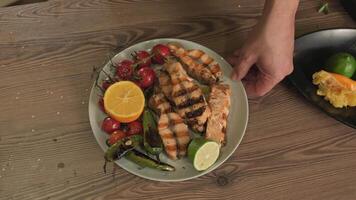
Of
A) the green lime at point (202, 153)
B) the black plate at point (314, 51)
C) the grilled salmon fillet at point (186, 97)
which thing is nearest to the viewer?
the green lime at point (202, 153)

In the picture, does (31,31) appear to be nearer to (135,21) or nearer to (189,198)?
(135,21)

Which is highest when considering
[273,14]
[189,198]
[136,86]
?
[273,14]

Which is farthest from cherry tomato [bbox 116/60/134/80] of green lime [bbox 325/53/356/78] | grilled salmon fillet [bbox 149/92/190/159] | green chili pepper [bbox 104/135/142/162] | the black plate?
green lime [bbox 325/53/356/78]

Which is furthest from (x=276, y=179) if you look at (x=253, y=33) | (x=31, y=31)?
(x=31, y=31)

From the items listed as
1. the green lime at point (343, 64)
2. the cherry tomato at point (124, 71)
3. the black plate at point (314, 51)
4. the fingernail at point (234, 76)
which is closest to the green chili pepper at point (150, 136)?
the cherry tomato at point (124, 71)

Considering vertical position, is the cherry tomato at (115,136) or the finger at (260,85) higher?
the finger at (260,85)

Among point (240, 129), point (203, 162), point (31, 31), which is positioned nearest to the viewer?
point (203, 162)

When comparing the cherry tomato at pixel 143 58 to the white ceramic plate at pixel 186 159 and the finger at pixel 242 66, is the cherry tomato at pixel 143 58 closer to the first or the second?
the white ceramic plate at pixel 186 159
